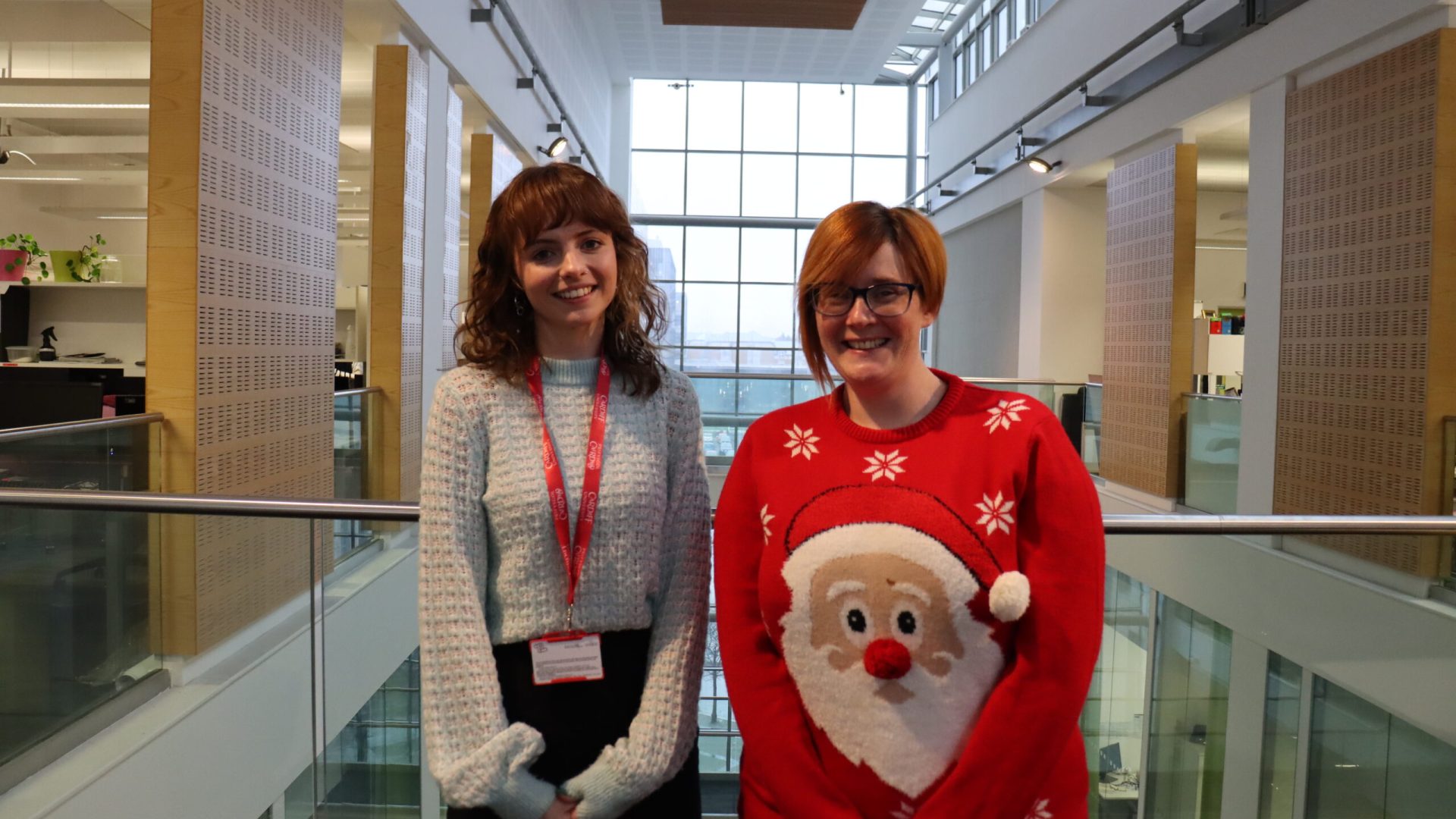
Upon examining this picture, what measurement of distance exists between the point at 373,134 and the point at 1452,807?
755cm

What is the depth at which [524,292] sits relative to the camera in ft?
5.93

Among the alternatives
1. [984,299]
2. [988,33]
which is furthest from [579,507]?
[988,33]

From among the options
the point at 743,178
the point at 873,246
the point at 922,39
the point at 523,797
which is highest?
the point at 922,39

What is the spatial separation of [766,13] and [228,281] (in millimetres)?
11249

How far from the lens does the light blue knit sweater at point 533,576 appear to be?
1.63m

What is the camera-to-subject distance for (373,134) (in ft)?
25.9

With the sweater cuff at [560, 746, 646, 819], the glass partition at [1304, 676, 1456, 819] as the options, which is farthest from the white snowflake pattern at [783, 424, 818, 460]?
the glass partition at [1304, 676, 1456, 819]

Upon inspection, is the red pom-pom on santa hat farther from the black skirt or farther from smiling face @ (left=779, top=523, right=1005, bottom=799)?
the black skirt

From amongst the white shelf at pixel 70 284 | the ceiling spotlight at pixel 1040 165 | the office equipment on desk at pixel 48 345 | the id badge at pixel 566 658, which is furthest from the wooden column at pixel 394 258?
the ceiling spotlight at pixel 1040 165

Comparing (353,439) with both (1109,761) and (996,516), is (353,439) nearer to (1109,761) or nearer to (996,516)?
(1109,761)

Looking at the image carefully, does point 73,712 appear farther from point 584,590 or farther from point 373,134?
point 373,134

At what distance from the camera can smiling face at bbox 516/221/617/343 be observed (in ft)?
5.53

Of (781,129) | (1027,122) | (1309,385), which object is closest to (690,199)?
(781,129)

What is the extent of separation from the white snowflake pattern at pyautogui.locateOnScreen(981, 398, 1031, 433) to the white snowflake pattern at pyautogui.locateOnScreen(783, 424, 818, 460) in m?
0.26
